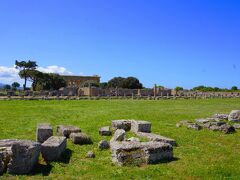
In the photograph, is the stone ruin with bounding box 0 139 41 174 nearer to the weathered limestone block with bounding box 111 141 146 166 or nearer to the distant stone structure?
the weathered limestone block with bounding box 111 141 146 166

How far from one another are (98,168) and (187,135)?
692 cm

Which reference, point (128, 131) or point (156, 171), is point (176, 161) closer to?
point (156, 171)

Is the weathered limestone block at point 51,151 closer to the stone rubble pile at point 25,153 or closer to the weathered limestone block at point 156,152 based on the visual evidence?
the stone rubble pile at point 25,153

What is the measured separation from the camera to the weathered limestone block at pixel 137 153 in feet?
33.9

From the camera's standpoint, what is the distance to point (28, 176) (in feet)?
29.8

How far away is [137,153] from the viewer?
10539 mm

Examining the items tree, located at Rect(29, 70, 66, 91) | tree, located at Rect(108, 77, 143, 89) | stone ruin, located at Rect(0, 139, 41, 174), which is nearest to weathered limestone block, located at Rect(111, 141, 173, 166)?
stone ruin, located at Rect(0, 139, 41, 174)

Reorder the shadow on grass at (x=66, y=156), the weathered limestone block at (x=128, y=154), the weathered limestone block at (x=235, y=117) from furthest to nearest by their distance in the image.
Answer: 1. the weathered limestone block at (x=235, y=117)
2. the shadow on grass at (x=66, y=156)
3. the weathered limestone block at (x=128, y=154)

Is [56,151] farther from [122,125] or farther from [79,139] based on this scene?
[122,125]

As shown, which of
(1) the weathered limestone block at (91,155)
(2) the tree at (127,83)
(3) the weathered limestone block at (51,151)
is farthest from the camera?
(2) the tree at (127,83)

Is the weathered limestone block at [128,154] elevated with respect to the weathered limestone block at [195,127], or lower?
lower

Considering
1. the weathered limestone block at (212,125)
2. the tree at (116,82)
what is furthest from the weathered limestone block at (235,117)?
the tree at (116,82)

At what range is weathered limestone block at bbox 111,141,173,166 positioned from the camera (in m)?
10.3

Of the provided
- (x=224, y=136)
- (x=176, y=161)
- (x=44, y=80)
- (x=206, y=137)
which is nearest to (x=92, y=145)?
(x=176, y=161)
